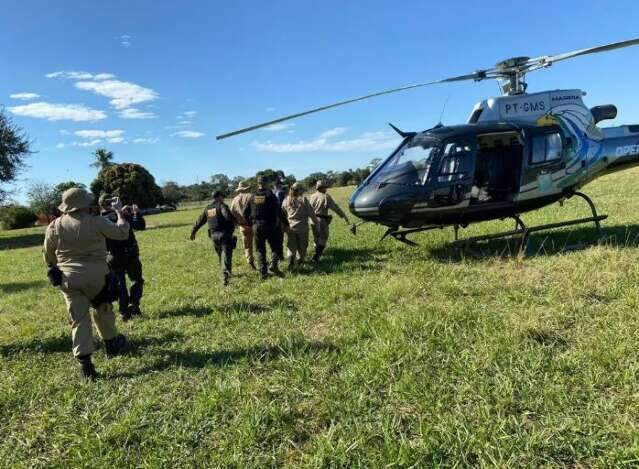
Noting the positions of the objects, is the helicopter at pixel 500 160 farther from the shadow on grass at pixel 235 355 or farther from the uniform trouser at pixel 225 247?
the shadow on grass at pixel 235 355

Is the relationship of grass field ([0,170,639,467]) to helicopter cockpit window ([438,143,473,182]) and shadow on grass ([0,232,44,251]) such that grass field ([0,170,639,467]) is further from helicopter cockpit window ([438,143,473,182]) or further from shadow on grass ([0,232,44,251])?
shadow on grass ([0,232,44,251])

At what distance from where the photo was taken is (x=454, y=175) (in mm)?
7516

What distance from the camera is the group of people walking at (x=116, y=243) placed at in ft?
15.0

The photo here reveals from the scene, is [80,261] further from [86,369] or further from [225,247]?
[225,247]

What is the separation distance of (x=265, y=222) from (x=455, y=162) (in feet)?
11.7

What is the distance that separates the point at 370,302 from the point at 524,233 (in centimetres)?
366

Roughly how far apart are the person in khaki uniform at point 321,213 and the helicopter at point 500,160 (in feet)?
5.57

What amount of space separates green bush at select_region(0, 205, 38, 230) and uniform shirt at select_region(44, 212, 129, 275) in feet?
144

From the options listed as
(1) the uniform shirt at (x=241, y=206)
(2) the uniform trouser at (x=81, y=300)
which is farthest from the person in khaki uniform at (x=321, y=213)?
(2) the uniform trouser at (x=81, y=300)

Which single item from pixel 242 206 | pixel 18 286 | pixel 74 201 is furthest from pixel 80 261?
pixel 18 286

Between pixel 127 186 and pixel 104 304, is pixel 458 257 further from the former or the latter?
pixel 127 186

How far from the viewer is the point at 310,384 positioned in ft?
12.8

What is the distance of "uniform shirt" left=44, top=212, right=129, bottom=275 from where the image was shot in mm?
4586

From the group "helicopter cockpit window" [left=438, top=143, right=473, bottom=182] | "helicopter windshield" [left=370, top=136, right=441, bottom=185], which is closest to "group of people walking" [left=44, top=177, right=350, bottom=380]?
"helicopter windshield" [left=370, top=136, right=441, bottom=185]
